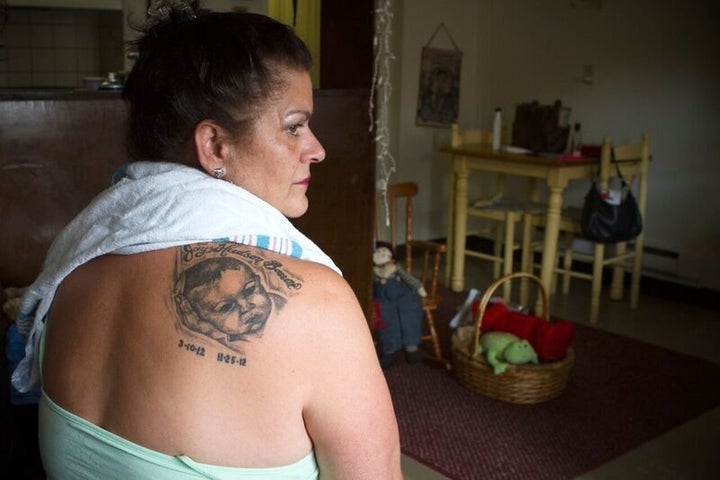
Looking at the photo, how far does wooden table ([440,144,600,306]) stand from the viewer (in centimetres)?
362

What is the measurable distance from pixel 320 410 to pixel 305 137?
34cm

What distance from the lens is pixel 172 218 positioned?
2.79 feet

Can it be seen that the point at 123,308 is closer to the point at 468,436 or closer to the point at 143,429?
the point at 143,429

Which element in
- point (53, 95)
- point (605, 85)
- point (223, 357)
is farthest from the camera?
point (605, 85)

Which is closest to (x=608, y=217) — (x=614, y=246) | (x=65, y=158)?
(x=614, y=246)

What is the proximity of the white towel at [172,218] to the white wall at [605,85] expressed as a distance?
3.66 meters

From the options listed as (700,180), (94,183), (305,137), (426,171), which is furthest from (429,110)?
(305,137)

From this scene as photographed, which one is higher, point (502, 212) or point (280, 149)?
point (280, 149)

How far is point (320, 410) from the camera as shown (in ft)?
2.73

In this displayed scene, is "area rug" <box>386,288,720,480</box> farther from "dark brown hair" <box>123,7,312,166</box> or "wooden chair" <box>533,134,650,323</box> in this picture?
"dark brown hair" <box>123,7,312,166</box>

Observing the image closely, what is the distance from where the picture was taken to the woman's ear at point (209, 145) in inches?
35.1

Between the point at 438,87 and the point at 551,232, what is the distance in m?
1.64

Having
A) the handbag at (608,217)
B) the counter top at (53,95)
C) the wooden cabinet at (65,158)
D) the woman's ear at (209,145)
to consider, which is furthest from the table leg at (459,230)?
the woman's ear at (209,145)

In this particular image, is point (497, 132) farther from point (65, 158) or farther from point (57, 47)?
point (65, 158)
